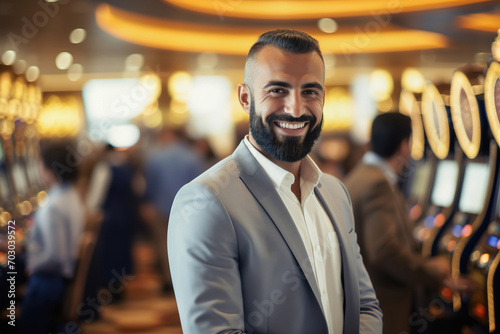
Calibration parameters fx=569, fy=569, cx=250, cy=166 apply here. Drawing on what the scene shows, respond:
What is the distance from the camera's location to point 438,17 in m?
6.44

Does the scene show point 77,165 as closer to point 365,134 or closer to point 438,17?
point 438,17

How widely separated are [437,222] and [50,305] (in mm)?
2331

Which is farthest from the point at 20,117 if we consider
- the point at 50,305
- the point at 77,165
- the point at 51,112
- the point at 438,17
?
the point at 51,112

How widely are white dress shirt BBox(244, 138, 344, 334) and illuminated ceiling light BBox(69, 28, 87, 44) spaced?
5931mm

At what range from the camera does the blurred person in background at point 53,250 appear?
290 cm

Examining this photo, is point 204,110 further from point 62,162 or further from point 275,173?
point 275,173

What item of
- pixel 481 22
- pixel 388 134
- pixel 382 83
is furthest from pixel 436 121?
pixel 382 83

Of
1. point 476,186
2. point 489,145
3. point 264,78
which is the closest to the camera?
point 264,78

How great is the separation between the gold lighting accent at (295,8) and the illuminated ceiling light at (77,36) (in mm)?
1279

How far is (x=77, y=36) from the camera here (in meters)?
A: 7.15

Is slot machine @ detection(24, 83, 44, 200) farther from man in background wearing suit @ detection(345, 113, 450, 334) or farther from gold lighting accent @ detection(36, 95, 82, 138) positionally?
gold lighting accent @ detection(36, 95, 82, 138)

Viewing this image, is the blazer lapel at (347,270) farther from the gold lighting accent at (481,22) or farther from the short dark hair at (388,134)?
the gold lighting accent at (481,22)

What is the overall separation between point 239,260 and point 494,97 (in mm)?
1572

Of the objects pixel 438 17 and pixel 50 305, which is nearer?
pixel 50 305
